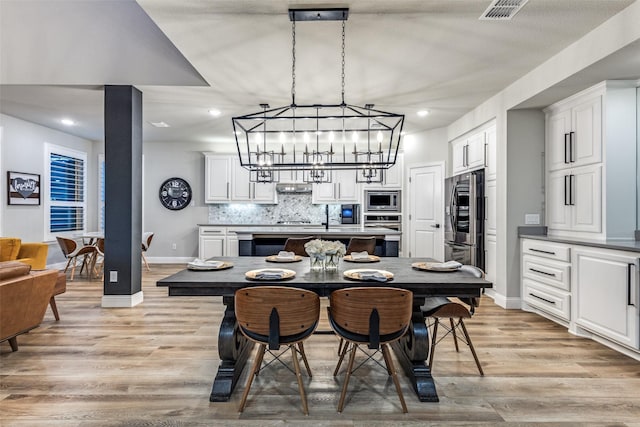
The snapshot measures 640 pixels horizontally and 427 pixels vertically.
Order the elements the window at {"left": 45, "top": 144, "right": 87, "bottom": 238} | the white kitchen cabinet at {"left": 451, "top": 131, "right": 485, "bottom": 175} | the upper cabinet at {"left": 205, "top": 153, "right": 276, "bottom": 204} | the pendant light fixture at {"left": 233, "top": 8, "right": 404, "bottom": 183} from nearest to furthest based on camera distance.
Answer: the pendant light fixture at {"left": 233, "top": 8, "right": 404, "bottom": 183} → the white kitchen cabinet at {"left": 451, "top": 131, "right": 485, "bottom": 175} → the window at {"left": 45, "top": 144, "right": 87, "bottom": 238} → the upper cabinet at {"left": 205, "top": 153, "right": 276, "bottom": 204}

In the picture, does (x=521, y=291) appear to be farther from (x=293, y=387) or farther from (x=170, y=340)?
(x=170, y=340)

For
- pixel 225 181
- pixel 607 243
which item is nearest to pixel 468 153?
pixel 607 243

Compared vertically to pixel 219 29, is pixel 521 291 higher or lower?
lower

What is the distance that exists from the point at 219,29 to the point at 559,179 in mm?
3720

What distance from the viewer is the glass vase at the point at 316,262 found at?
2.56m

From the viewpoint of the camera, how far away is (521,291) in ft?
13.4

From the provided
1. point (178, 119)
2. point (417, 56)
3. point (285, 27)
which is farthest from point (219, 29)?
point (178, 119)

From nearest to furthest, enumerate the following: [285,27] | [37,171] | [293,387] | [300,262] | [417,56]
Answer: [293,387]
[285,27]
[300,262]
[417,56]
[37,171]

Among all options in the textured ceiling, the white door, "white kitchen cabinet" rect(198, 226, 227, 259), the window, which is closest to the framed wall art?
the window

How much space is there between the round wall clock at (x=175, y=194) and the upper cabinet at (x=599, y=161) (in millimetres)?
6554

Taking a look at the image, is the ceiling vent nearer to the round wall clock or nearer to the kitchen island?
the kitchen island

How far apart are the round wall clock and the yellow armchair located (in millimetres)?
3238

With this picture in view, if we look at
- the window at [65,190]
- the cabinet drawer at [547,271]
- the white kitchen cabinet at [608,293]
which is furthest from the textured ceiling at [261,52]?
the cabinet drawer at [547,271]

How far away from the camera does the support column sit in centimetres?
404
